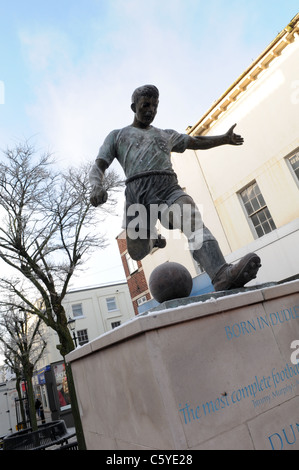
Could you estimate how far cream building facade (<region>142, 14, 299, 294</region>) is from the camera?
11.2 m

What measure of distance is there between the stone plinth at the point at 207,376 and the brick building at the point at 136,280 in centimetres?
1829

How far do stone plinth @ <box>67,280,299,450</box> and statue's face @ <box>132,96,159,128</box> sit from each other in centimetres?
224

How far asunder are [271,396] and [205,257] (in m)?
1.17

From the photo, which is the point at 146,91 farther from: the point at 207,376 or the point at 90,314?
the point at 90,314

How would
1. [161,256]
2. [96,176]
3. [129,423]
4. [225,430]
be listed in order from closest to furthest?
[225,430], [129,423], [96,176], [161,256]

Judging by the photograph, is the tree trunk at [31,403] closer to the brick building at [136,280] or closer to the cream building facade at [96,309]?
the brick building at [136,280]

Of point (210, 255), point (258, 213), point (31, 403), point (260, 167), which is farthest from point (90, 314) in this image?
point (210, 255)

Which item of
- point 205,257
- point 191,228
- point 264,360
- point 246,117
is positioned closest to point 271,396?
point 264,360

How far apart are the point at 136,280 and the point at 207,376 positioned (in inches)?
791

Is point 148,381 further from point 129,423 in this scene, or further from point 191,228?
point 191,228

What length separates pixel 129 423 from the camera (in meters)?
2.09

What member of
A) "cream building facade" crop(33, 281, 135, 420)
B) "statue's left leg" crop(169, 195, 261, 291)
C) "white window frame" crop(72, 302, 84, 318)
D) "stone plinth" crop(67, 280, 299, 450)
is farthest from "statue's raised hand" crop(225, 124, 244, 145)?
"white window frame" crop(72, 302, 84, 318)

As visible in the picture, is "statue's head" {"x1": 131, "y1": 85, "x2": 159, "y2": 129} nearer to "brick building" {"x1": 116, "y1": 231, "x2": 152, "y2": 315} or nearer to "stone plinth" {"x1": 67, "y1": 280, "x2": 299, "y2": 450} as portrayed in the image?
"stone plinth" {"x1": 67, "y1": 280, "x2": 299, "y2": 450}

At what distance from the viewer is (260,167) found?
1225 centimetres
